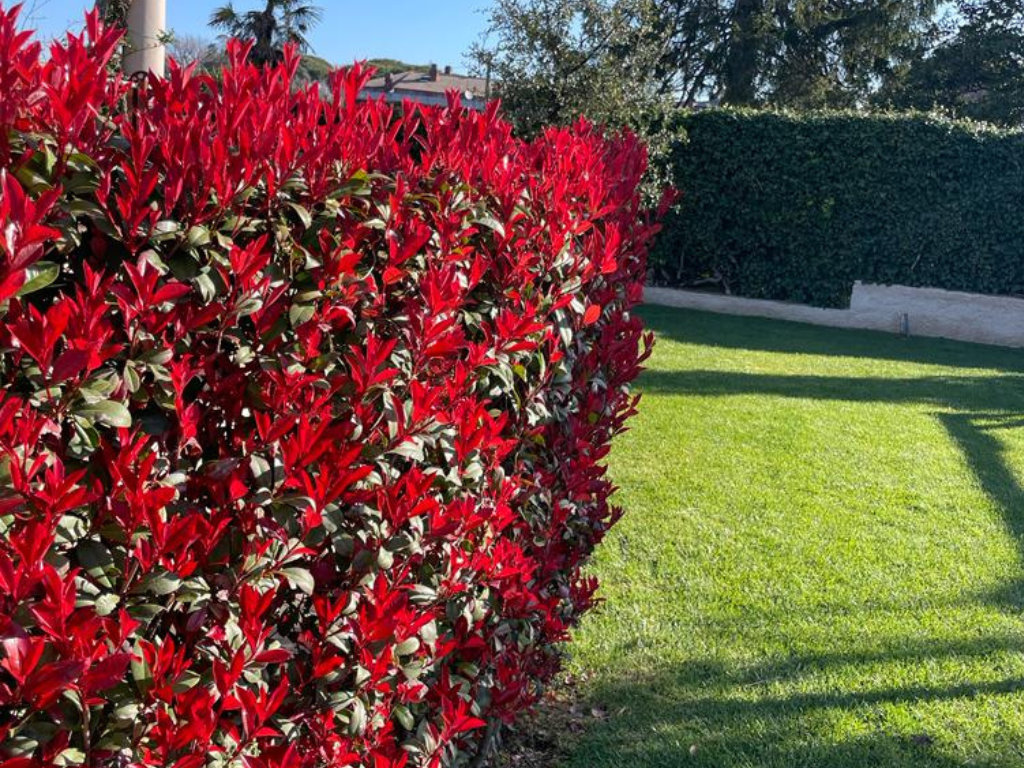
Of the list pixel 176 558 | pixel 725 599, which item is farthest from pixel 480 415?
pixel 725 599

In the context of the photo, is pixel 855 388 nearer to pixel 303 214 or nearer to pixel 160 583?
pixel 303 214

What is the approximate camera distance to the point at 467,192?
248 centimetres

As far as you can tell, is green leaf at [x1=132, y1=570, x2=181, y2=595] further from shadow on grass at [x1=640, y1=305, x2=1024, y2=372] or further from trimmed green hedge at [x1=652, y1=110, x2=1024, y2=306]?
trimmed green hedge at [x1=652, y1=110, x2=1024, y2=306]

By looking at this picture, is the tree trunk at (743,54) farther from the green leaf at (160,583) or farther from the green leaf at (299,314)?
the green leaf at (160,583)

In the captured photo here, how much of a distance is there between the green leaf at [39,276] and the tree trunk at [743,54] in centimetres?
2384

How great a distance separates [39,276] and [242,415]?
A: 51cm

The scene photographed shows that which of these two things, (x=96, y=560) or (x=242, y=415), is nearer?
(x=96, y=560)

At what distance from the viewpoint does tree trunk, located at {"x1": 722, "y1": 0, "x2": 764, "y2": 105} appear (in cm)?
2314

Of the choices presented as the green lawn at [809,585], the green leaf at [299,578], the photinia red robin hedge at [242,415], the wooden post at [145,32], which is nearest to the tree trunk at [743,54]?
the green lawn at [809,585]

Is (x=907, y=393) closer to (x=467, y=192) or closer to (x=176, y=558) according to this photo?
(x=467, y=192)

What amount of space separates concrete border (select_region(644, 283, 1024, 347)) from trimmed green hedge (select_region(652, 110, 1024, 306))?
0.21 meters

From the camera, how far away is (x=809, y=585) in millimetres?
5043

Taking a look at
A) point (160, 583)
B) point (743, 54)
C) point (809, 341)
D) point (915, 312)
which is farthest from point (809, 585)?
point (743, 54)

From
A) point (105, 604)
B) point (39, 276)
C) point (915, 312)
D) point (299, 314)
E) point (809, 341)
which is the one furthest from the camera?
point (915, 312)
